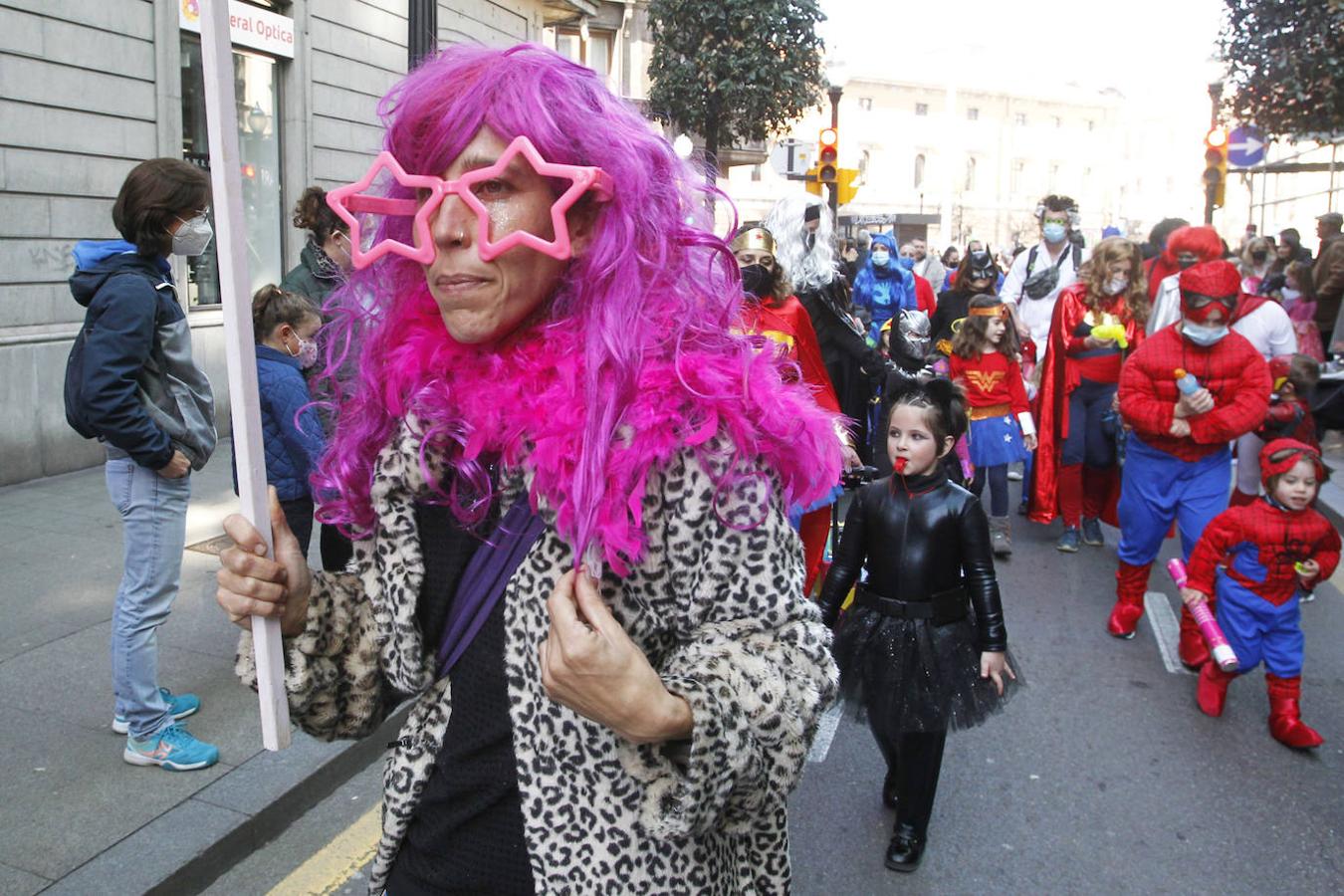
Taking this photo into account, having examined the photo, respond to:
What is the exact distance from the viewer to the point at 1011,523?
8.84 m

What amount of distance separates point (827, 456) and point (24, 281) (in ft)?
28.6

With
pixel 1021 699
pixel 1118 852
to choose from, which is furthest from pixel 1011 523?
pixel 1118 852

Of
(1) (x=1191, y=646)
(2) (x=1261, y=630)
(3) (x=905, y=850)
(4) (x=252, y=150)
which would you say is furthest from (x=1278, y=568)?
(4) (x=252, y=150)

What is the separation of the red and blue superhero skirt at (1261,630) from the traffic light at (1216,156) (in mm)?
11824

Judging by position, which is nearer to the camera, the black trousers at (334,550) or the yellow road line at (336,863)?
the yellow road line at (336,863)

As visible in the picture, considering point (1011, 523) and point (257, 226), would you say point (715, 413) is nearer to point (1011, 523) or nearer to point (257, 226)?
point (1011, 523)

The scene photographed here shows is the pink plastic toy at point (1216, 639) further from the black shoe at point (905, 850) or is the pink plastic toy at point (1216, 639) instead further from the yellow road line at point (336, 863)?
the yellow road line at point (336, 863)

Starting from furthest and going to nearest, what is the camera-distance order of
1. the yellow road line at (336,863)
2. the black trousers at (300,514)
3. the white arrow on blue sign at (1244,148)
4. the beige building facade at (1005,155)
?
the beige building facade at (1005,155) < the white arrow on blue sign at (1244,148) < the black trousers at (300,514) < the yellow road line at (336,863)

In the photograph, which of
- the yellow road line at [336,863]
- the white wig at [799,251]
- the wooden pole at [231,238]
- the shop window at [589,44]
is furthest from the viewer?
the shop window at [589,44]

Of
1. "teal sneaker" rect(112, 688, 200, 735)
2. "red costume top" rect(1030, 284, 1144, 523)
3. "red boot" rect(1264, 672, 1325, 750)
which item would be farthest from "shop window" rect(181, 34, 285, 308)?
"red boot" rect(1264, 672, 1325, 750)

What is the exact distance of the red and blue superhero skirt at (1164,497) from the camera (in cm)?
571

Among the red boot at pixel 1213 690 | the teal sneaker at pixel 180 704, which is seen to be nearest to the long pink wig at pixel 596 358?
the teal sneaker at pixel 180 704

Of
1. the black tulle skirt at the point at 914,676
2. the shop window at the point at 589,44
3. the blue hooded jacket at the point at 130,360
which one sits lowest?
the black tulle skirt at the point at 914,676

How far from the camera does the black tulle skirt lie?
3.71 metres
